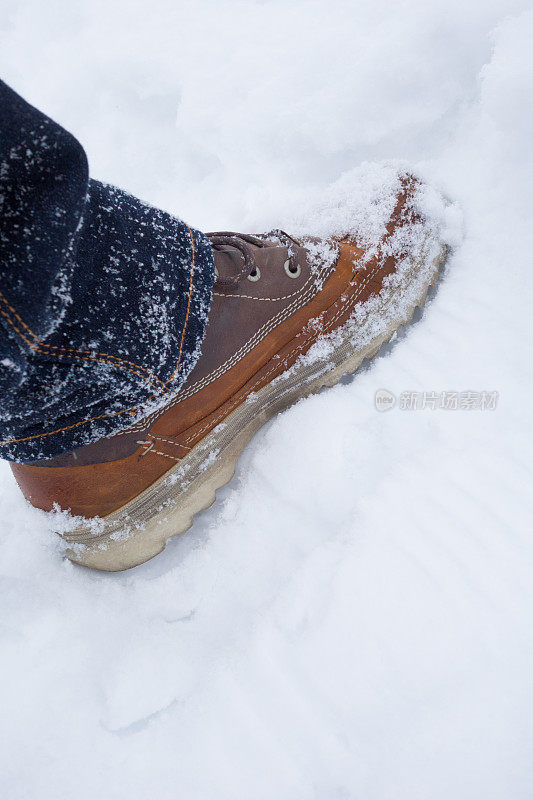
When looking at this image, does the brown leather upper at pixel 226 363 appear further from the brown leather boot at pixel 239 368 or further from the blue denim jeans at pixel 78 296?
the blue denim jeans at pixel 78 296

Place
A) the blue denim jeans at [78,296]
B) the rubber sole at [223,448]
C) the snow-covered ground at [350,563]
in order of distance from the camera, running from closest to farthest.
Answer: the blue denim jeans at [78,296] < the snow-covered ground at [350,563] < the rubber sole at [223,448]

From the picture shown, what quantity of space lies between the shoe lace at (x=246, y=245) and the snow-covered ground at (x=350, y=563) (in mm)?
224

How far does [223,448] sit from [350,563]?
0.37m

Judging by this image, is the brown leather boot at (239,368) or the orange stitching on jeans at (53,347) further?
the brown leather boot at (239,368)

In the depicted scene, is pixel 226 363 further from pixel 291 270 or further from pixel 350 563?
pixel 350 563

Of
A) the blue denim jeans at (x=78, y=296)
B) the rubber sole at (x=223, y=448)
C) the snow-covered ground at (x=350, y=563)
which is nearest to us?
the blue denim jeans at (x=78, y=296)

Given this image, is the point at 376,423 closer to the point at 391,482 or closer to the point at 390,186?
the point at 391,482

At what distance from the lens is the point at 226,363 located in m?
1.07

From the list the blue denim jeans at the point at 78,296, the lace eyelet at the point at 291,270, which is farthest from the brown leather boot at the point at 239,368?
the blue denim jeans at the point at 78,296

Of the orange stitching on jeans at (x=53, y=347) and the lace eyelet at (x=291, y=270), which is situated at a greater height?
the lace eyelet at (x=291, y=270)

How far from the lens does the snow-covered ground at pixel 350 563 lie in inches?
38.3

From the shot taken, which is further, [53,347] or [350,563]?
[350,563]

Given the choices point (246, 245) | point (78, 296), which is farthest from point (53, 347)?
point (246, 245)

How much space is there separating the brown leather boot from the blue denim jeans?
0.40 ft
